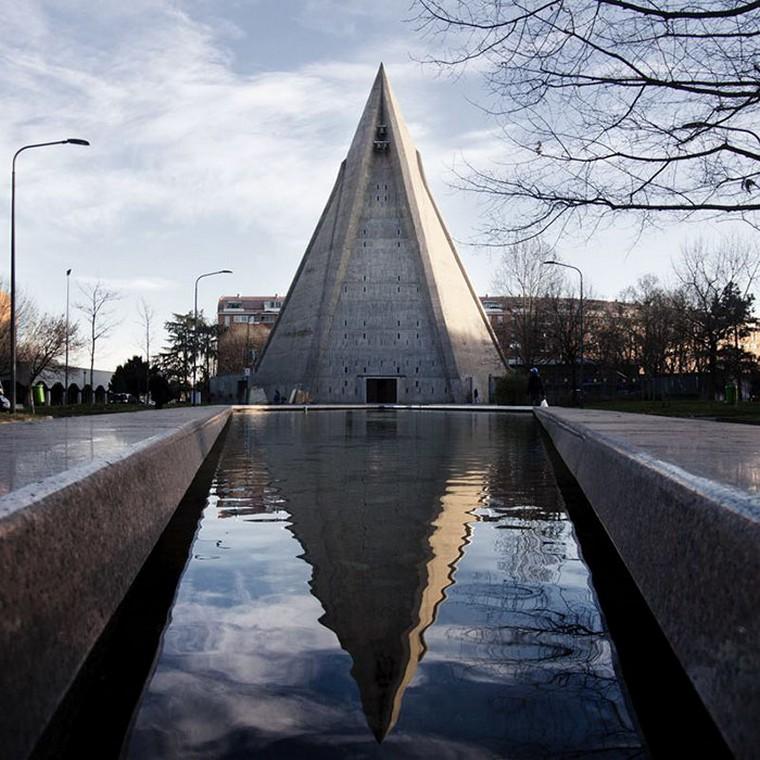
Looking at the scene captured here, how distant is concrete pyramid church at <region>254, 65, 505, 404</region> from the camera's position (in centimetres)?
5916

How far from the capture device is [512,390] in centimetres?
4669

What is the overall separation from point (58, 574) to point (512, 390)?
147ft

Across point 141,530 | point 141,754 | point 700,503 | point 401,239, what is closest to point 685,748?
point 700,503

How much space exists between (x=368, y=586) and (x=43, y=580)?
1961 millimetres

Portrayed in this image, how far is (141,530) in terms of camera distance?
4.37 meters

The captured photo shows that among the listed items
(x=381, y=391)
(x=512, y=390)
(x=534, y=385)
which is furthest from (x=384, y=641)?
(x=381, y=391)

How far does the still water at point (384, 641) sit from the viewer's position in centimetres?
243

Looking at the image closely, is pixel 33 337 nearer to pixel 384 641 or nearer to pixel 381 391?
→ pixel 381 391

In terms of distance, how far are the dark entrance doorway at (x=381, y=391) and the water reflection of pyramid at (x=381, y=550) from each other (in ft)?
163

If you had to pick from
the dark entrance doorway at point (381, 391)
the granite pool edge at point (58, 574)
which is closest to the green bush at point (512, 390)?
the dark entrance doorway at point (381, 391)

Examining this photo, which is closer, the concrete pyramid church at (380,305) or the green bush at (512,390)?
the green bush at (512,390)

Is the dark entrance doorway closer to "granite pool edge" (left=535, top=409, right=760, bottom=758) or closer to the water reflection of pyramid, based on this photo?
the water reflection of pyramid

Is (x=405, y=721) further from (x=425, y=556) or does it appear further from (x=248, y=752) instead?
(x=425, y=556)

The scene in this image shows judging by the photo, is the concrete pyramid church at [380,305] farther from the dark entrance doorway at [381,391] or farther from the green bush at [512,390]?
the green bush at [512,390]
